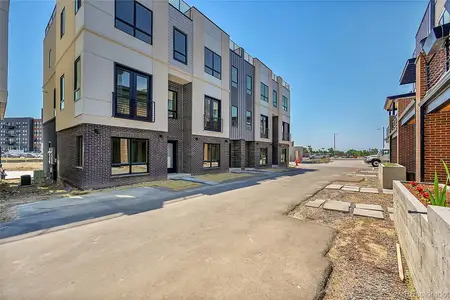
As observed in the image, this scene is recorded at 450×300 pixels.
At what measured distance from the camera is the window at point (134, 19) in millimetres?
10516

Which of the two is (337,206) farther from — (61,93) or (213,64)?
(61,93)

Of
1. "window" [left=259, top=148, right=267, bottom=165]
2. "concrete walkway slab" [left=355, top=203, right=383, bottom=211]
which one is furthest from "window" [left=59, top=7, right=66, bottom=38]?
"window" [left=259, top=148, right=267, bottom=165]

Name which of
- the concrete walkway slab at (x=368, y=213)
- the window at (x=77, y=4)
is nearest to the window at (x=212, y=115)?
the window at (x=77, y=4)

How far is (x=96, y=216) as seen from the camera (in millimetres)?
5996

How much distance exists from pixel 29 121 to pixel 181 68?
121m

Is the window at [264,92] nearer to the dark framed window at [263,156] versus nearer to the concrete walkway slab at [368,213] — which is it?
the dark framed window at [263,156]

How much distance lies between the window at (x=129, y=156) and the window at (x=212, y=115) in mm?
5398

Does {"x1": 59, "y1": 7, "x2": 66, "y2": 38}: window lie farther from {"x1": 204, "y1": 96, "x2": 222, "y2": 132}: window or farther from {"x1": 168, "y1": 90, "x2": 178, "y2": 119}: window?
{"x1": 204, "y1": 96, "x2": 222, "y2": 132}: window

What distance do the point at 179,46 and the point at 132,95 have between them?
→ 516 centimetres

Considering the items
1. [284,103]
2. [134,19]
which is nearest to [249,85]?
[284,103]

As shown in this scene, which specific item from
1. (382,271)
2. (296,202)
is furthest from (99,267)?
(296,202)

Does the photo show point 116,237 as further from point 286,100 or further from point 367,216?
point 286,100

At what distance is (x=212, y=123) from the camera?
53.6 feet

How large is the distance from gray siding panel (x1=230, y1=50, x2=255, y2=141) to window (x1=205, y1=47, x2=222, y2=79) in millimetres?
2473
